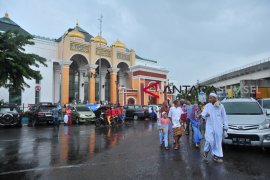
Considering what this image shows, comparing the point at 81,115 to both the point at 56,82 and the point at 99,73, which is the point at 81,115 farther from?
the point at 56,82

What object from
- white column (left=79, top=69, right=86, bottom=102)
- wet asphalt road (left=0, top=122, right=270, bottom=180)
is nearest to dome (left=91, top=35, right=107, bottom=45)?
white column (left=79, top=69, right=86, bottom=102)

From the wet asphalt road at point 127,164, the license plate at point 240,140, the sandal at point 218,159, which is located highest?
the license plate at point 240,140

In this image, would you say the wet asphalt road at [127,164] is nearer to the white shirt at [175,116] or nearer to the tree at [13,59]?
the white shirt at [175,116]

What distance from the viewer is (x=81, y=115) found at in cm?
2223

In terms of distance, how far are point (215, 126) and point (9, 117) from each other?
15.8m

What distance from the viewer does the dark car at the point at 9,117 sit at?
1792 centimetres

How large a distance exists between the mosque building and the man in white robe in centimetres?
2957

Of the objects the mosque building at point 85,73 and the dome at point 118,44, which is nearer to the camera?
the mosque building at point 85,73

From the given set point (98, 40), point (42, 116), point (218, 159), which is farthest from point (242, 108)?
point (98, 40)

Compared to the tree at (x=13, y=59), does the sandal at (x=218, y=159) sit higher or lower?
lower

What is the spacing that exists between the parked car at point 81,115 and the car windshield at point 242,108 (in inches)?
570

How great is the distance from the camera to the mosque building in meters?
39.2

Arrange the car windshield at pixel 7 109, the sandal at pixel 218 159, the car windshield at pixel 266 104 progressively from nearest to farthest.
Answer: the sandal at pixel 218 159
the car windshield at pixel 266 104
the car windshield at pixel 7 109

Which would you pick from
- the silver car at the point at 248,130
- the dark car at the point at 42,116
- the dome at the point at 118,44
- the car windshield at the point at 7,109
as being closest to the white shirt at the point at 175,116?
the silver car at the point at 248,130
